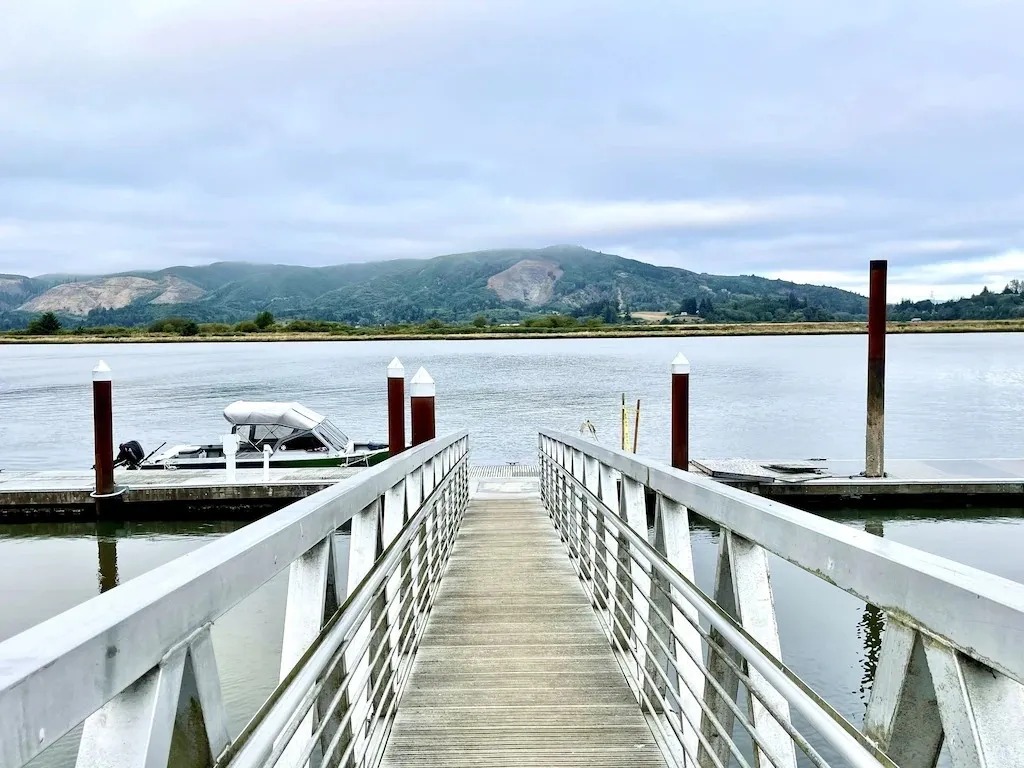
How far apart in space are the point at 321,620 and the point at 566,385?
4890 centimetres

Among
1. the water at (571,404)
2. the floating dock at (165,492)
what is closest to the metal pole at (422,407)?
the floating dock at (165,492)

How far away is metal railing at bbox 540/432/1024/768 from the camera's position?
1225 millimetres

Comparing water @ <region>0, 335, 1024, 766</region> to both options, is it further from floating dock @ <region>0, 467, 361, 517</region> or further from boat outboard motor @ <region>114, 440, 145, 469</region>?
boat outboard motor @ <region>114, 440, 145, 469</region>

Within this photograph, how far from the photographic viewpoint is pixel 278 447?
18.7 meters

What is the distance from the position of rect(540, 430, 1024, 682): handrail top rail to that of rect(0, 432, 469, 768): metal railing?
1.05 metres

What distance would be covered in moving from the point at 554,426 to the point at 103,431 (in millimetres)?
18374

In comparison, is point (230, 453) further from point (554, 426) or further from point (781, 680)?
point (554, 426)

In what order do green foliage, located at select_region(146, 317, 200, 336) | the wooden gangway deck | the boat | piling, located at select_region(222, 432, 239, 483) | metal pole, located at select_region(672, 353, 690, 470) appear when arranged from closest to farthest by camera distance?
the wooden gangway deck → metal pole, located at select_region(672, 353, 690, 470) → piling, located at select_region(222, 432, 239, 483) → the boat → green foliage, located at select_region(146, 317, 200, 336)

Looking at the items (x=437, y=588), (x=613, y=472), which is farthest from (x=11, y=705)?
(x=437, y=588)

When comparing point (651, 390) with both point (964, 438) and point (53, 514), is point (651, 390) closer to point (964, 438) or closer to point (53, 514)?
point (964, 438)

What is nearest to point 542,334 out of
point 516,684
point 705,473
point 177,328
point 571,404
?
point 177,328

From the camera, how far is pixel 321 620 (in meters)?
2.21

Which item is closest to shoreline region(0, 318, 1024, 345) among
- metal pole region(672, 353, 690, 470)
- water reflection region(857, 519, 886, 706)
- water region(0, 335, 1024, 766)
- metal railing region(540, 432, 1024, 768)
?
water region(0, 335, 1024, 766)

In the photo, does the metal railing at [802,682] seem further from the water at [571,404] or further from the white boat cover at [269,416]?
the water at [571,404]
